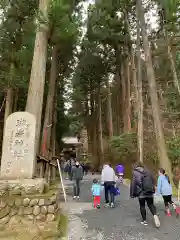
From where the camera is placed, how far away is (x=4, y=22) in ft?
47.5

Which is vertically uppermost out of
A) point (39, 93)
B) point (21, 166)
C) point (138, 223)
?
point (39, 93)

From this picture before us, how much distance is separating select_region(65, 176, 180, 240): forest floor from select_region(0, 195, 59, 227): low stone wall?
0.66 metres

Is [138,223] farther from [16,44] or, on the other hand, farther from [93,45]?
[93,45]

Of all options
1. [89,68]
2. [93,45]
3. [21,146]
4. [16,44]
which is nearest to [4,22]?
[16,44]

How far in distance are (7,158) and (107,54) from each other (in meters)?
18.0

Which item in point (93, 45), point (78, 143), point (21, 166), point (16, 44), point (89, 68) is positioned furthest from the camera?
point (78, 143)

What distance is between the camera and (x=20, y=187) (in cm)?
521

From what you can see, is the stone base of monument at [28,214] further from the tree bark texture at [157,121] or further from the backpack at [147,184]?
the tree bark texture at [157,121]

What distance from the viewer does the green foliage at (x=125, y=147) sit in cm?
1620

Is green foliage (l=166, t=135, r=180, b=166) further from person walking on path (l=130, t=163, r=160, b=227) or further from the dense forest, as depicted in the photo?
person walking on path (l=130, t=163, r=160, b=227)

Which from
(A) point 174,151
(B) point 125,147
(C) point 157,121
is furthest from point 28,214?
(B) point 125,147

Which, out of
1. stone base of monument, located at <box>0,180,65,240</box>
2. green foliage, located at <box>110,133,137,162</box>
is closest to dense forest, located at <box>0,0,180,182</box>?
green foliage, located at <box>110,133,137,162</box>

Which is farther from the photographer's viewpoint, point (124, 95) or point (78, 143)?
point (78, 143)

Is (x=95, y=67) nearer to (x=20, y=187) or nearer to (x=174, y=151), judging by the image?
(x=174, y=151)
